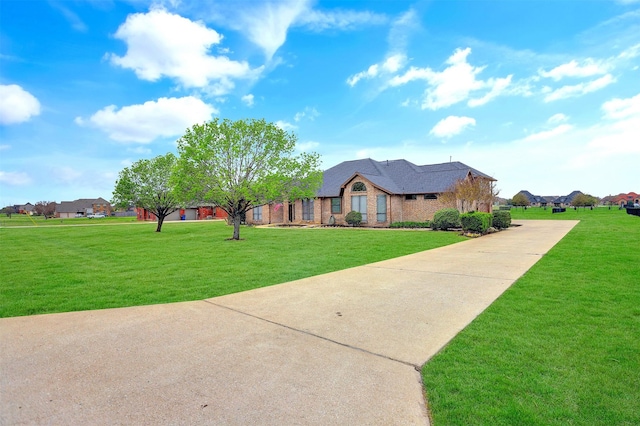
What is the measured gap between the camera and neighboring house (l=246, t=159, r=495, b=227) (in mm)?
27062

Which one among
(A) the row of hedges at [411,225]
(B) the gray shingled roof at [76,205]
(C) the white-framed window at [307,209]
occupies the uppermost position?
(B) the gray shingled roof at [76,205]

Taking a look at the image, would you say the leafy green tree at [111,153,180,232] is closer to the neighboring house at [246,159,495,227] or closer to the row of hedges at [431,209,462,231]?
the neighboring house at [246,159,495,227]

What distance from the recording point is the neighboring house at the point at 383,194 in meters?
27.1

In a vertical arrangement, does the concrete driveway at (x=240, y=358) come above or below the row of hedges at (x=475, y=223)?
below

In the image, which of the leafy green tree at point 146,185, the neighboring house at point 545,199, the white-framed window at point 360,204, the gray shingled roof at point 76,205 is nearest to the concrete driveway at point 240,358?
the white-framed window at point 360,204

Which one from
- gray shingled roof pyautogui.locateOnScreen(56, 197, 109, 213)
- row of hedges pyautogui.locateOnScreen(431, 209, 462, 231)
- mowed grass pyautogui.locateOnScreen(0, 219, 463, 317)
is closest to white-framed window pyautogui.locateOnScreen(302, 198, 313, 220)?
row of hedges pyautogui.locateOnScreen(431, 209, 462, 231)

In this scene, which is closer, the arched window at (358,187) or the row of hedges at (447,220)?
the row of hedges at (447,220)

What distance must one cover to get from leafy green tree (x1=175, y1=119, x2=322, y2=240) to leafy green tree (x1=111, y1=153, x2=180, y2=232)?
8645mm

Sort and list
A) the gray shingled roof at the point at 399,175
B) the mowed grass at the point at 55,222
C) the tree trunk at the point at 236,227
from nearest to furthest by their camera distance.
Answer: the tree trunk at the point at 236,227, the gray shingled roof at the point at 399,175, the mowed grass at the point at 55,222

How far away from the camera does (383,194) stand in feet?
89.5

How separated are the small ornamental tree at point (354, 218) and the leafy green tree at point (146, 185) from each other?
1340 centimetres

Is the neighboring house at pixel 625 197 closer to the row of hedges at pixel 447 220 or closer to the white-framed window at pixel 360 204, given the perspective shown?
the white-framed window at pixel 360 204

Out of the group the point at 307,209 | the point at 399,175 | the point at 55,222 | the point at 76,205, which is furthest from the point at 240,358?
the point at 76,205

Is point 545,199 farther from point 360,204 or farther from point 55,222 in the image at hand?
point 55,222
